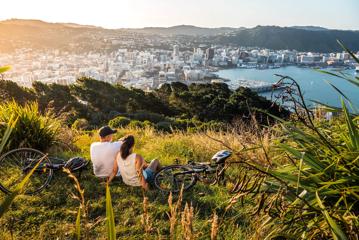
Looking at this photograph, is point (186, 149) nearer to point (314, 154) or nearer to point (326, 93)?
point (314, 154)

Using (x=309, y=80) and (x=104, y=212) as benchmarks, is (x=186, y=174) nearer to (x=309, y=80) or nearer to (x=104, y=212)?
(x=104, y=212)

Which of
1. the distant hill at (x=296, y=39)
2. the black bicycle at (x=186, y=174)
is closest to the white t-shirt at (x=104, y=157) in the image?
the black bicycle at (x=186, y=174)

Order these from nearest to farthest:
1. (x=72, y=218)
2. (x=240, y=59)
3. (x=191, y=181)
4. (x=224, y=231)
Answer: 1. (x=224, y=231)
2. (x=72, y=218)
3. (x=191, y=181)
4. (x=240, y=59)

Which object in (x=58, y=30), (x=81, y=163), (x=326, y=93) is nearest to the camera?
(x=81, y=163)

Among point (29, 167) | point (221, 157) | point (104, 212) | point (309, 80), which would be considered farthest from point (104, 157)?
point (309, 80)

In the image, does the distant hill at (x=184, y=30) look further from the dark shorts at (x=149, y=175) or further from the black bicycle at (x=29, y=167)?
the dark shorts at (x=149, y=175)

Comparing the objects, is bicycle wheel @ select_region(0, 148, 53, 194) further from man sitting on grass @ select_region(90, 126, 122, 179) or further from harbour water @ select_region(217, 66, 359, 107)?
harbour water @ select_region(217, 66, 359, 107)

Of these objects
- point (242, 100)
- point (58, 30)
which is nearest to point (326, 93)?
point (242, 100)

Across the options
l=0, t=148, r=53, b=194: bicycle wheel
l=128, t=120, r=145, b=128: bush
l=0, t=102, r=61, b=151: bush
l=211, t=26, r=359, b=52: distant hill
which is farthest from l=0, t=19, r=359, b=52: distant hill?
l=0, t=148, r=53, b=194: bicycle wheel
